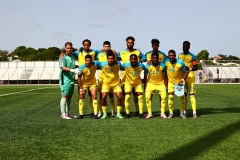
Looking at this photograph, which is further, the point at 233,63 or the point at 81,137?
the point at 233,63

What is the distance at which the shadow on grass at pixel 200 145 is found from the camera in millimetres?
4464

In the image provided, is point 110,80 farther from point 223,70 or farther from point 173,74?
point 223,70

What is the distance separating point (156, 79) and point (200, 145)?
148 inches

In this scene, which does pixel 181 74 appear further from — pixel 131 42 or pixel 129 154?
pixel 129 154

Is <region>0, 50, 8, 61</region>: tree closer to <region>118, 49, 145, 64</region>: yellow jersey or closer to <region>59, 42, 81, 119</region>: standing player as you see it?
<region>59, 42, 81, 119</region>: standing player

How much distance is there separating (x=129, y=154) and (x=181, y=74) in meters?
4.44

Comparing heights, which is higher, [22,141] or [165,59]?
[165,59]

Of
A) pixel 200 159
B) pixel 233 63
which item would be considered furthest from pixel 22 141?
pixel 233 63

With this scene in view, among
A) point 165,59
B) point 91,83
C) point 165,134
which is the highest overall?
point 165,59

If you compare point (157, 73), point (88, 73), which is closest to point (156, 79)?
point (157, 73)

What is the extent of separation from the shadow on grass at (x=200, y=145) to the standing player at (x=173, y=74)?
2.11 metres

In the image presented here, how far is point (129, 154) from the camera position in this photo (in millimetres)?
4551

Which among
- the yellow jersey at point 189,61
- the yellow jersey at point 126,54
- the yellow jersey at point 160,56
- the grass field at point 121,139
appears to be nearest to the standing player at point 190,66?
the yellow jersey at point 189,61

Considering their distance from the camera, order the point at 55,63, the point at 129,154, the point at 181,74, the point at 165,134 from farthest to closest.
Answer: the point at 55,63 → the point at 181,74 → the point at 165,134 → the point at 129,154
